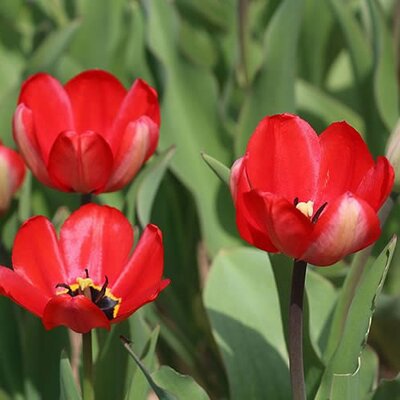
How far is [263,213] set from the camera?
1138 mm

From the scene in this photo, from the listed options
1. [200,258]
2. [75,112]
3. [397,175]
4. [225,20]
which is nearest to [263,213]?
[397,175]

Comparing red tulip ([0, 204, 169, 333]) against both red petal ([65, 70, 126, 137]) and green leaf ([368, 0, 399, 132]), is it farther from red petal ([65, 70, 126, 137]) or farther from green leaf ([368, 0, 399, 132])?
green leaf ([368, 0, 399, 132])

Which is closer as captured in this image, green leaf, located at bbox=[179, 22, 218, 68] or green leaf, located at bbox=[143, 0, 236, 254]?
green leaf, located at bbox=[143, 0, 236, 254]

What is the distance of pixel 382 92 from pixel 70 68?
0.62 meters

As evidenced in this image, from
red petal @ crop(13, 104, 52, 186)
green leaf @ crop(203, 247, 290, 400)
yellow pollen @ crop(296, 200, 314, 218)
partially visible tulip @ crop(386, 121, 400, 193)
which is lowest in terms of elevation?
green leaf @ crop(203, 247, 290, 400)

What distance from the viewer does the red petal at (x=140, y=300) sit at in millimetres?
1209

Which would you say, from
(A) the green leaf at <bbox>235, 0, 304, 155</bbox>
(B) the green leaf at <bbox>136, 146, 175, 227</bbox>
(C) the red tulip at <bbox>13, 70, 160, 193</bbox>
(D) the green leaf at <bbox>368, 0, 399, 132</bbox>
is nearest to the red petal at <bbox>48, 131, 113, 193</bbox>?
(C) the red tulip at <bbox>13, 70, 160, 193</bbox>

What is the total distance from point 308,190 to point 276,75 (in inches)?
32.5

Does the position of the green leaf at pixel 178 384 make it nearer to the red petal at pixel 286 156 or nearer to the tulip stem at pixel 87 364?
the tulip stem at pixel 87 364

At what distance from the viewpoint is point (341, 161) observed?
4.25 ft

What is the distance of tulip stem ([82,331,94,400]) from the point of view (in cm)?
127

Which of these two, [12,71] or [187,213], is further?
[12,71]

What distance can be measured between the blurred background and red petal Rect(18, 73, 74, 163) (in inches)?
5.5

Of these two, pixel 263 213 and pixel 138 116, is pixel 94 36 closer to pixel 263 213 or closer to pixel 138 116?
pixel 138 116
